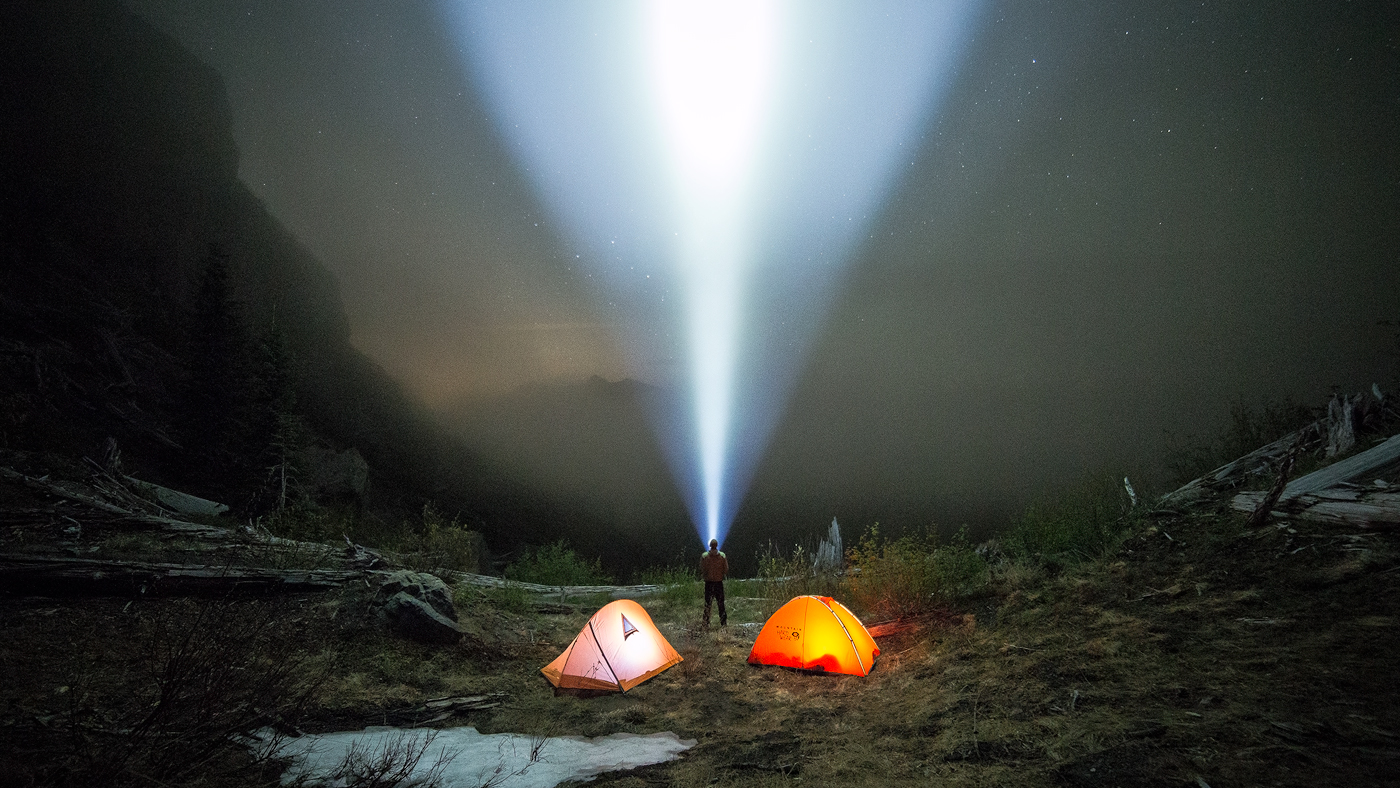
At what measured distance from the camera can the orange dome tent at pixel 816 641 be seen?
9.15 metres

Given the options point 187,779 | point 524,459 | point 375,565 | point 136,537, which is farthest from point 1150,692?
point 524,459

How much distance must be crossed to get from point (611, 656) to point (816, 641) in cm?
369

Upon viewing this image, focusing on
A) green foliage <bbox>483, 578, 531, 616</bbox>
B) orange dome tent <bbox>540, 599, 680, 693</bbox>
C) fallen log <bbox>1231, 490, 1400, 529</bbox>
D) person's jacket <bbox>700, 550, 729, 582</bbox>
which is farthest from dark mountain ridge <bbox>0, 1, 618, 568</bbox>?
fallen log <bbox>1231, 490, 1400, 529</bbox>

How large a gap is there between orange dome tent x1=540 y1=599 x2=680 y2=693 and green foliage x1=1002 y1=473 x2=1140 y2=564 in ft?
25.7

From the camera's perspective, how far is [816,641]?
9391 mm

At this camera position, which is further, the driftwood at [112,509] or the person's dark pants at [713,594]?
the person's dark pants at [713,594]

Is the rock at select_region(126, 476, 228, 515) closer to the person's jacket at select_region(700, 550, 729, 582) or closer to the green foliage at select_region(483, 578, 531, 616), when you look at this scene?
the green foliage at select_region(483, 578, 531, 616)

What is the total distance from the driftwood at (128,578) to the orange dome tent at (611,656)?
497 centimetres

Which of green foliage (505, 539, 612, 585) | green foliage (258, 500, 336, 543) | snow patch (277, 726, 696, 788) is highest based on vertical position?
green foliage (258, 500, 336, 543)

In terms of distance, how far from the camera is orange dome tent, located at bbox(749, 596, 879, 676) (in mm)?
9148

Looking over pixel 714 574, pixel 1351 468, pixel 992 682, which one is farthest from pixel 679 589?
pixel 1351 468

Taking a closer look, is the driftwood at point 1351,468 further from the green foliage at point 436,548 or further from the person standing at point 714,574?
the green foliage at point 436,548

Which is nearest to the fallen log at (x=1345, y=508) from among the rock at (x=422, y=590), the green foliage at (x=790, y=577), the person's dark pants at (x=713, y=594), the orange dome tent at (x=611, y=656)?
the green foliage at (x=790, y=577)

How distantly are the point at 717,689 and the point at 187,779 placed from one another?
7.03 meters
